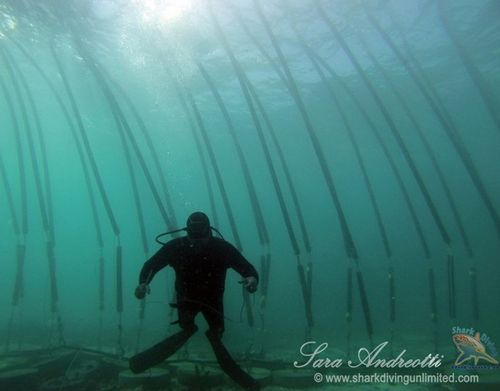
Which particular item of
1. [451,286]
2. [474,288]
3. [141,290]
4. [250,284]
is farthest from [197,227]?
[474,288]

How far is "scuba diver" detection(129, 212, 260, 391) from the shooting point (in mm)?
5156

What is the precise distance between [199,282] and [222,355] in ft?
3.89

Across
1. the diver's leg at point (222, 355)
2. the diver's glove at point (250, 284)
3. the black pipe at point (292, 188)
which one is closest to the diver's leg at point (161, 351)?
the diver's leg at point (222, 355)

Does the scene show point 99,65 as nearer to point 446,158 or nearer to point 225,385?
point 225,385

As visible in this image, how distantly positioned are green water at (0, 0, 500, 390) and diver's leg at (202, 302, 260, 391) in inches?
17.2

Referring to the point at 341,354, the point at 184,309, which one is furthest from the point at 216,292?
the point at 341,354

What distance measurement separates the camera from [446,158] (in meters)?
37.6

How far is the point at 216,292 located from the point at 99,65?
51.1 ft

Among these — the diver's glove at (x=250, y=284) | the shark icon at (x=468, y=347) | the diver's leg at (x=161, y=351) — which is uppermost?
the diver's glove at (x=250, y=284)

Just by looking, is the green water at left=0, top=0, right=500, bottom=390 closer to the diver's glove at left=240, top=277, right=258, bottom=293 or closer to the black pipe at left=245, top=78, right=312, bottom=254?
the diver's glove at left=240, top=277, right=258, bottom=293

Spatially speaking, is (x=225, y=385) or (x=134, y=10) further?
(x=134, y=10)


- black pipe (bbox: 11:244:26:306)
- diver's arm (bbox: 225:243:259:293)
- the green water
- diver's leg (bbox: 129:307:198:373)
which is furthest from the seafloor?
diver's arm (bbox: 225:243:259:293)

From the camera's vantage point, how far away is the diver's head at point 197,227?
5.27 meters

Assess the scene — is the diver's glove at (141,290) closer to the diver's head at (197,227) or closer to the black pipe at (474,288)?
the diver's head at (197,227)
